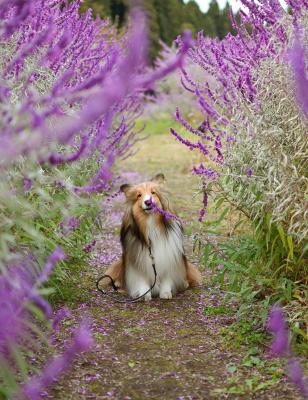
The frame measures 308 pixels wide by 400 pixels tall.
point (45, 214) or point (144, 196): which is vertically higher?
point (45, 214)

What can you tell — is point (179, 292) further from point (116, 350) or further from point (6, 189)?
point (6, 189)

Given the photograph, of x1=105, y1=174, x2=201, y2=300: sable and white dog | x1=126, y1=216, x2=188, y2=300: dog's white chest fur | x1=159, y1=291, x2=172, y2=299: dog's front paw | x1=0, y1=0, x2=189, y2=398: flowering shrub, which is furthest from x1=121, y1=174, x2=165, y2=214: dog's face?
x1=159, y1=291, x2=172, y2=299: dog's front paw

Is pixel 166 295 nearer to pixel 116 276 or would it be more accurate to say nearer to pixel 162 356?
pixel 116 276

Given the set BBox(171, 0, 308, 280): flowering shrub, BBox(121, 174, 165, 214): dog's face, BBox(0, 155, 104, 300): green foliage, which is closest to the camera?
BBox(0, 155, 104, 300): green foliage

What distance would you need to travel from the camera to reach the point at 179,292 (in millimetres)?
4984

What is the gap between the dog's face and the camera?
4.69m

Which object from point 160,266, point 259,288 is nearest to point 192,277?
point 160,266

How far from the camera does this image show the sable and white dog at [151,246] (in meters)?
4.82

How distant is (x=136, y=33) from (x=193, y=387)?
228 centimetres

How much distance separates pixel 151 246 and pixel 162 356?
1.41 meters

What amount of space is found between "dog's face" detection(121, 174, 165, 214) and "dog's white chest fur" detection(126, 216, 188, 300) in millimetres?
A: 133

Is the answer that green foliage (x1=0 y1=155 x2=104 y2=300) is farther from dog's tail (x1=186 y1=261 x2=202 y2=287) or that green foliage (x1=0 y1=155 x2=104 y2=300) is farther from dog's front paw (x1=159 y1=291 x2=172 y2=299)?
dog's tail (x1=186 y1=261 x2=202 y2=287)

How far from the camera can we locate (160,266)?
490cm

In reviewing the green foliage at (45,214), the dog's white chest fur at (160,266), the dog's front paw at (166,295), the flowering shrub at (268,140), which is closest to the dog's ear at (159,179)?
the dog's white chest fur at (160,266)
